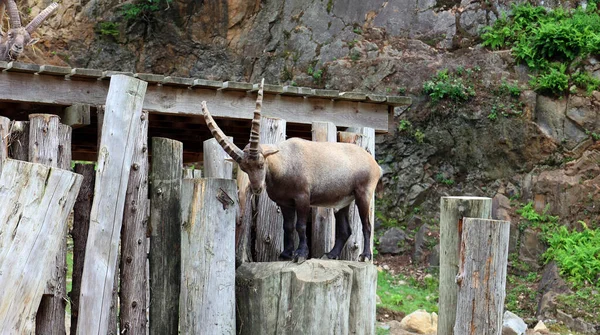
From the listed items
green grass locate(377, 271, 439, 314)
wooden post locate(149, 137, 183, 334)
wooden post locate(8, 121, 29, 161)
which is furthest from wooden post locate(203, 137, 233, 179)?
green grass locate(377, 271, 439, 314)

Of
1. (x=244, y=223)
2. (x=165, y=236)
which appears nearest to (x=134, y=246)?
(x=165, y=236)

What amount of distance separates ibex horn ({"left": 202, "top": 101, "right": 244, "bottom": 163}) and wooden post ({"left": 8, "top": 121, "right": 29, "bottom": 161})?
64.2 inches

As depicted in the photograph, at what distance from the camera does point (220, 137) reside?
5.86 meters

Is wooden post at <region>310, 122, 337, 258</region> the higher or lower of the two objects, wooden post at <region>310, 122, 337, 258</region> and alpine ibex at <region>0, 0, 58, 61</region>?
the lower

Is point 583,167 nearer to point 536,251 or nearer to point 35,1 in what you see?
point 536,251

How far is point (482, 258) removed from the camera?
576 cm

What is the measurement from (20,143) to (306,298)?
2.79 meters

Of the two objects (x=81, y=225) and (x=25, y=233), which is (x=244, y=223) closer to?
(x=81, y=225)

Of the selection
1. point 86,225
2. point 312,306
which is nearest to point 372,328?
point 312,306

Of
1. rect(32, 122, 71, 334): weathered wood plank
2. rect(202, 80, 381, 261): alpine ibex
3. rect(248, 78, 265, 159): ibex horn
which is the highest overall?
rect(248, 78, 265, 159): ibex horn

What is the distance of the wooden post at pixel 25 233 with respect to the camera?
4941mm

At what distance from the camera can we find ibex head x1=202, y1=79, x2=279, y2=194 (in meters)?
5.85

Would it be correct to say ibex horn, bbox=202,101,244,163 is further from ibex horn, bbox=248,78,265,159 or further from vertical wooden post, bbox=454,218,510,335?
vertical wooden post, bbox=454,218,510,335

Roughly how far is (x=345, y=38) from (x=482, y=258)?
1457 cm
